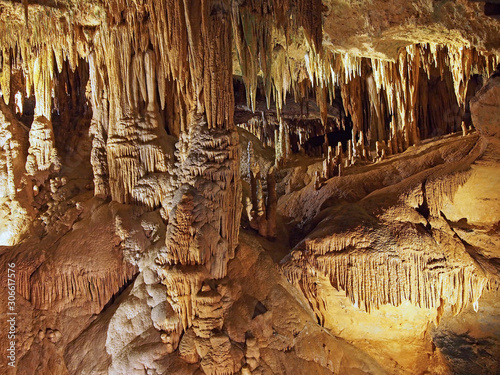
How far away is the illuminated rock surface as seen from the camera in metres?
7.59

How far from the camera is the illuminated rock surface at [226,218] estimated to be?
7594 millimetres

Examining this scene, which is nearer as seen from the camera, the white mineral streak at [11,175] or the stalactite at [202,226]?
the stalactite at [202,226]

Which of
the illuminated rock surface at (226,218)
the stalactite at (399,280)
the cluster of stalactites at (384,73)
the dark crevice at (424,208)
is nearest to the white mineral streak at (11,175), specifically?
the illuminated rock surface at (226,218)

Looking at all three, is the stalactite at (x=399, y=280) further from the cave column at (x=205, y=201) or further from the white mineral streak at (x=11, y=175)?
the white mineral streak at (x=11, y=175)

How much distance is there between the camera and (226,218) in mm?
8070

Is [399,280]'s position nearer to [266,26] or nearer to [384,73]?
[266,26]

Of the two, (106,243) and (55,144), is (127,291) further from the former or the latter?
(55,144)

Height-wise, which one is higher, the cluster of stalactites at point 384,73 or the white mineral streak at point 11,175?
the cluster of stalactites at point 384,73
